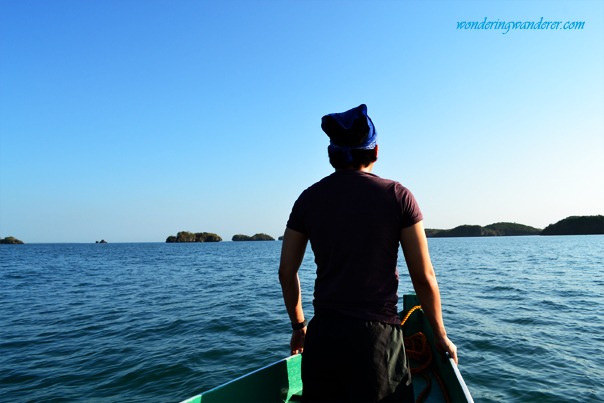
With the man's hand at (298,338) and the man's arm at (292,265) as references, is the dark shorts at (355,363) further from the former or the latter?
the man's hand at (298,338)

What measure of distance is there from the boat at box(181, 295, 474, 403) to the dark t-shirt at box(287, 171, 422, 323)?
1.50 m

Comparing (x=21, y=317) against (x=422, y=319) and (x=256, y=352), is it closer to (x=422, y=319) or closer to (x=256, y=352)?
(x=256, y=352)

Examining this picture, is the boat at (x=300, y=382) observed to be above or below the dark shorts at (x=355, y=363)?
below

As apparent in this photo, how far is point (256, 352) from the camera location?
1030cm

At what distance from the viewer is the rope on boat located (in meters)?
4.95

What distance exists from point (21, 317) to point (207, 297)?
7.71 meters

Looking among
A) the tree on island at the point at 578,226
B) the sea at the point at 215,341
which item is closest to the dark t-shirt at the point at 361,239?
the sea at the point at 215,341

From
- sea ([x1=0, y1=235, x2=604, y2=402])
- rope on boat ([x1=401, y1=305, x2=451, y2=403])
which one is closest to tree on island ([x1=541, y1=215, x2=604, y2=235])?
sea ([x1=0, y1=235, x2=604, y2=402])

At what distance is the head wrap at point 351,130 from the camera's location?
106 inches

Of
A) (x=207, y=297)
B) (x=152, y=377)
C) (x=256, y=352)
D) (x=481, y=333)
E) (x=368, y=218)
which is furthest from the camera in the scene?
(x=207, y=297)

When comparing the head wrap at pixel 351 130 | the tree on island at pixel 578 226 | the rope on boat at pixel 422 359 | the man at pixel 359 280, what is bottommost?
the rope on boat at pixel 422 359

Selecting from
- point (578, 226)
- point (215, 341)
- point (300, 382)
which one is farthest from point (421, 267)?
point (578, 226)

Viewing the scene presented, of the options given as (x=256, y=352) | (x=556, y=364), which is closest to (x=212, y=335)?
(x=256, y=352)

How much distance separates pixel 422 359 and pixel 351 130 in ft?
14.4
